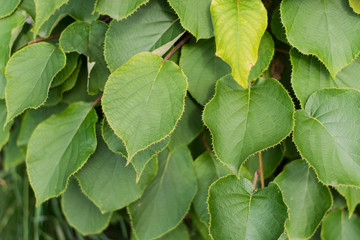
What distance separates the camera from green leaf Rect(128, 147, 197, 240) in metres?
1.10

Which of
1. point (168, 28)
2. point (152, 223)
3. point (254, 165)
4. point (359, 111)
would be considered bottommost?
point (152, 223)

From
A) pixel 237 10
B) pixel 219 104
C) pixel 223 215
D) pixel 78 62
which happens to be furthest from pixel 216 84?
pixel 78 62

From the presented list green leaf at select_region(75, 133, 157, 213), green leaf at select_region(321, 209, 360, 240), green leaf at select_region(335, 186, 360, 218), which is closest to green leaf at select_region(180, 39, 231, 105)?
green leaf at select_region(75, 133, 157, 213)

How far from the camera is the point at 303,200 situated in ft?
3.37

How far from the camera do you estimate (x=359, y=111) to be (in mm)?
881

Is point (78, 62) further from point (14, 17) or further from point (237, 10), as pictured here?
point (237, 10)

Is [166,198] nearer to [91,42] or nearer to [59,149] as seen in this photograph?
[59,149]

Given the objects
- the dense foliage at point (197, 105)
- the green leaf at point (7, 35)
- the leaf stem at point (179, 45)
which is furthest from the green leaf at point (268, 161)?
the green leaf at point (7, 35)

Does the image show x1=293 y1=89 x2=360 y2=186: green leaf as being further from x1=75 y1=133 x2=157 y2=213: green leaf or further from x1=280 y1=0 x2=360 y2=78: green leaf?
x1=75 y1=133 x2=157 y2=213: green leaf

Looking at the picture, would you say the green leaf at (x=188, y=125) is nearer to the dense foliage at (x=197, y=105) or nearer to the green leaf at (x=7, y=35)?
the dense foliage at (x=197, y=105)

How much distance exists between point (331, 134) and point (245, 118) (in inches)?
7.5

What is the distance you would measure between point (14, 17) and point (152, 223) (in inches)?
25.3

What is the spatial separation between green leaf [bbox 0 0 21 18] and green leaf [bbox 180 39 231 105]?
1.40 ft

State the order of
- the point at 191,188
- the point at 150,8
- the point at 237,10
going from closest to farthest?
1. the point at 237,10
2. the point at 150,8
3. the point at 191,188
